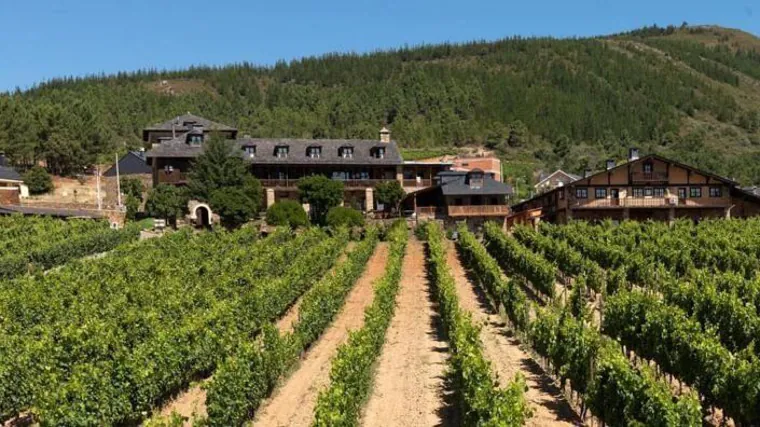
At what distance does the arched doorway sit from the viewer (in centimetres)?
5603

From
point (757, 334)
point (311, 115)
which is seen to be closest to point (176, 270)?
point (757, 334)

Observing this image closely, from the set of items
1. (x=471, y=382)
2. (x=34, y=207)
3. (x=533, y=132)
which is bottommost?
(x=471, y=382)

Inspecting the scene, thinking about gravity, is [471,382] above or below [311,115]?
below

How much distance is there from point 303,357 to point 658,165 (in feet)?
149

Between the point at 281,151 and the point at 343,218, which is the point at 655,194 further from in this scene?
the point at 281,151

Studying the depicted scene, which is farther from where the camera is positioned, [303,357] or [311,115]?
[311,115]

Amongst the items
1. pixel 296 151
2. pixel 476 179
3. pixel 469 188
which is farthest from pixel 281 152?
pixel 476 179

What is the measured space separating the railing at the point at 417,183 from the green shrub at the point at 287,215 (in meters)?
13.5

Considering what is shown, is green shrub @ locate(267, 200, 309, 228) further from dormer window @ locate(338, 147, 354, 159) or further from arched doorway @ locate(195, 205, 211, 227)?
dormer window @ locate(338, 147, 354, 159)

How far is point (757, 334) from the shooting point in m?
20.0

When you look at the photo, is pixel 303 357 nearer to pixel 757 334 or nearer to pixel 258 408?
pixel 258 408

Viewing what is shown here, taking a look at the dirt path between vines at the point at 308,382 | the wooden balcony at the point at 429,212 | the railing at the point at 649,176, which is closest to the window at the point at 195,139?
the wooden balcony at the point at 429,212

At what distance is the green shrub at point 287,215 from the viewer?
54969 millimetres

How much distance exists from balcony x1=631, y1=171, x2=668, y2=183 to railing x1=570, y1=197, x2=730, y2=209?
159 cm
